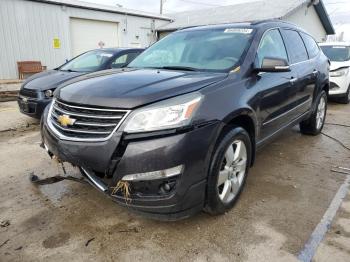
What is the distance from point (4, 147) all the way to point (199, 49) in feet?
11.6

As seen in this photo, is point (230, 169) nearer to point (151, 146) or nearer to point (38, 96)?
point (151, 146)

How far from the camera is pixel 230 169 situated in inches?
115

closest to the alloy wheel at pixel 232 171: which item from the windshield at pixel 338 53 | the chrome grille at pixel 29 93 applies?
the chrome grille at pixel 29 93

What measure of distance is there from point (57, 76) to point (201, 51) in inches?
152

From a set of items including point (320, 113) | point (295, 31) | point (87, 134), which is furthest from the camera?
point (320, 113)

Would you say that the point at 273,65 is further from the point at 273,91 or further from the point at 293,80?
the point at 293,80

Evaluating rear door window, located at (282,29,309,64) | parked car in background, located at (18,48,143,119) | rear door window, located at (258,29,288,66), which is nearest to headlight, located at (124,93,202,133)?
rear door window, located at (258,29,288,66)

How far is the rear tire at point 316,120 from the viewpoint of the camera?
17.7ft

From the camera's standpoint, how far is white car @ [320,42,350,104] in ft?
27.3

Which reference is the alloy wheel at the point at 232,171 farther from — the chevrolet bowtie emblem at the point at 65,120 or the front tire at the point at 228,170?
the chevrolet bowtie emblem at the point at 65,120

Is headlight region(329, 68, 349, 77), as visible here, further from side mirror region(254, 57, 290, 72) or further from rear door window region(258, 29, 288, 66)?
side mirror region(254, 57, 290, 72)

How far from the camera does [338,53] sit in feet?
29.8

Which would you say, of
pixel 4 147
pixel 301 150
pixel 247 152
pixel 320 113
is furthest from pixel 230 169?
pixel 4 147

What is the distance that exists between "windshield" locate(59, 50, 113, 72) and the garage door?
9.78 m
